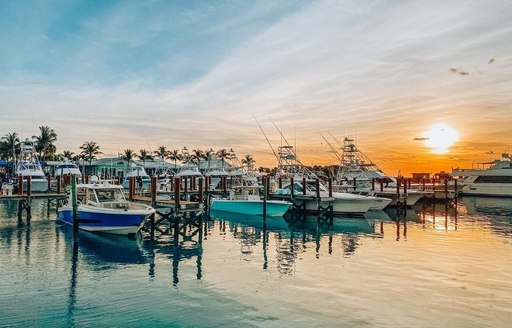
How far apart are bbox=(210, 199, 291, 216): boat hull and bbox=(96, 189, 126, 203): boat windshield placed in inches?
551

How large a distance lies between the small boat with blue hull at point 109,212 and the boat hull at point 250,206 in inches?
548

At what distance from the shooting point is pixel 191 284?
16.2 meters

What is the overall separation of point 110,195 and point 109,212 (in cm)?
311

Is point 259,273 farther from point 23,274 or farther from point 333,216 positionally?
point 333,216

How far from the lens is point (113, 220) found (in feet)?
85.7

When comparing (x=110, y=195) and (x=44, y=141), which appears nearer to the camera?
(x=110, y=195)

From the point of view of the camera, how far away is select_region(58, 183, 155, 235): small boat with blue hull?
25.9 metres

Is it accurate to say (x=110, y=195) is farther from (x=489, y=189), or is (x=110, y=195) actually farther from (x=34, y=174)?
(x=489, y=189)

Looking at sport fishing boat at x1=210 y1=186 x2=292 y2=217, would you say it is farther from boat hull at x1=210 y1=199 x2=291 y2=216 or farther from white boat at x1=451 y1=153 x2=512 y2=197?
white boat at x1=451 y1=153 x2=512 y2=197

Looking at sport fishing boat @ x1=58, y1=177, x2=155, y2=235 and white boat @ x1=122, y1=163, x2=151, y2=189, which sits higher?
white boat @ x1=122, y1=163, x2=151, y2=189

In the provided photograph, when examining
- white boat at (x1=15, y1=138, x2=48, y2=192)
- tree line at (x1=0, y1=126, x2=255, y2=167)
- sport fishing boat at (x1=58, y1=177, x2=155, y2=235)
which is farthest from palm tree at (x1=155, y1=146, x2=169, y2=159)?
sport fishing boat at (x1=58, y1=177, x2=155, y2=235)

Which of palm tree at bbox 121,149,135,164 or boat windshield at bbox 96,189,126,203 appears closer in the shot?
boat windshield at bbox 96,189,126,203

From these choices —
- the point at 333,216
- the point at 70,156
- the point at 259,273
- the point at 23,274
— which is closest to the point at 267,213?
the point at 333,216

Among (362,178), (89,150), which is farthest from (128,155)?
(362,178)
